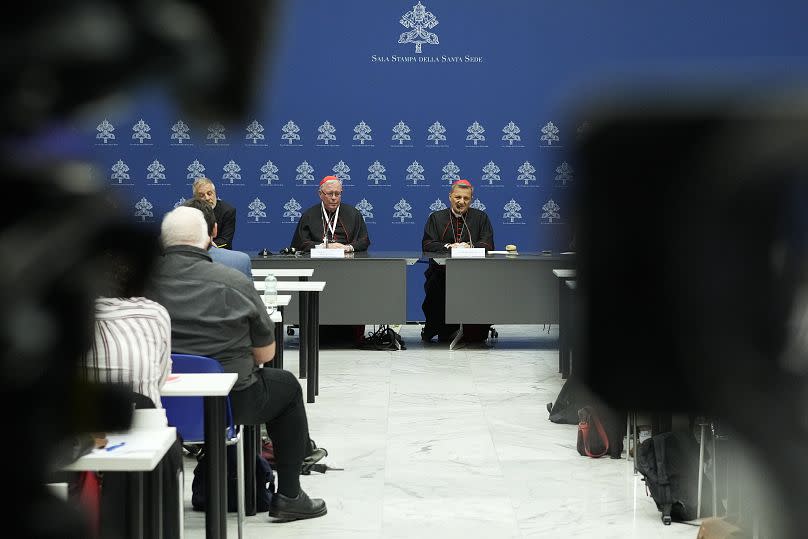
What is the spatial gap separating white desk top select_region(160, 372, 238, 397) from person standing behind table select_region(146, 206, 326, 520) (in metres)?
0.65

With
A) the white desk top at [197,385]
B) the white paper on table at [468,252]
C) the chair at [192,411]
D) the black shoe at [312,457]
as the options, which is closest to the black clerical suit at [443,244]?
the white paper on table at [468,252]

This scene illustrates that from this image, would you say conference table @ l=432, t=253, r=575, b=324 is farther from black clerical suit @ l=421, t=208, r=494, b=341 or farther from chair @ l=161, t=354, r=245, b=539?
chair @ l=161, t=354, r=245, b=539

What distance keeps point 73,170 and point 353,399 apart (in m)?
6.69

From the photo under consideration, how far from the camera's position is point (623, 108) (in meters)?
0.24

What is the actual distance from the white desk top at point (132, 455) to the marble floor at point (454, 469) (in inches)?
45.8

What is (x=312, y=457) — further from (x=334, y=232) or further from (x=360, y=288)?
(x=334, y=232)

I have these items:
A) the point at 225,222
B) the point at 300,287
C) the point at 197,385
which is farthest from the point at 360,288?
the point at 197,385

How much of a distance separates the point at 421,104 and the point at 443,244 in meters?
2.13

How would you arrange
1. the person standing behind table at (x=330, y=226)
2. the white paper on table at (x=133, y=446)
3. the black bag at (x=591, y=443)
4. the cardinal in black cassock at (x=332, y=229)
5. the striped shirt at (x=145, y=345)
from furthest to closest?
the person standing behind table at (x=330, y=226)
the cardinal in black cassock at (x=332, y=229)
the black bag at (x=591, y=443)
the striped shirt at (x=145, y=345)
the white paper on table at (x=133, y=446)

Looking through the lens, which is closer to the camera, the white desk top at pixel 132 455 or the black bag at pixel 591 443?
the white desk top at pixel 132 455

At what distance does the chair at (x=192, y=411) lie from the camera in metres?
3.63

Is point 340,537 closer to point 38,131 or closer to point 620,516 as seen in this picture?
point 620,516

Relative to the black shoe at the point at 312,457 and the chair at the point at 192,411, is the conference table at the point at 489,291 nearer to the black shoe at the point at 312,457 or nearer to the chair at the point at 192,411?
the black shoe at the point at 312,457

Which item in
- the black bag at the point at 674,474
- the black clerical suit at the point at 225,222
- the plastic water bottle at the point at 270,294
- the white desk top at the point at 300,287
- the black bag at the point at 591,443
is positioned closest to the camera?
the black bag at the point at 674,474
